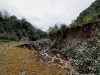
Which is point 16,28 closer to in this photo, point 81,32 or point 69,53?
point 81,32

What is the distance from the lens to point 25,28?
67.8 m

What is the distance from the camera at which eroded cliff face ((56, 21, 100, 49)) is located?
62.0 ft

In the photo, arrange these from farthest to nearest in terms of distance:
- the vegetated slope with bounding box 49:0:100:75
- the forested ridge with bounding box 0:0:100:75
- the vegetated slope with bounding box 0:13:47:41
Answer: the vegetated slope with bounding box 0:13:47:41 → the vegetated slope with bounding box 49:0:100:75 → the forested ridge with bounding box 0:0:100:75

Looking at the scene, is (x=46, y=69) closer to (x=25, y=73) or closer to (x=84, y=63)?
(x=25, y=73)

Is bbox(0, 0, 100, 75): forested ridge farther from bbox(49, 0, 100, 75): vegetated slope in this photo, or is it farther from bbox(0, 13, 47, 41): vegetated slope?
bbox(0, 13, 47, 41): vegetated slope

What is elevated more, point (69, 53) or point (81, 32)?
point (81, 32)

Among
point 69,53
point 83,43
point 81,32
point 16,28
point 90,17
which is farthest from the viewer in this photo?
point 16,28

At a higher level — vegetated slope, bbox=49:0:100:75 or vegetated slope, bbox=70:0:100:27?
vegetated slope, bbox=70:0:100:27

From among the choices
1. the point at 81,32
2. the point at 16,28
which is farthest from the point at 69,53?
the point at 16,28


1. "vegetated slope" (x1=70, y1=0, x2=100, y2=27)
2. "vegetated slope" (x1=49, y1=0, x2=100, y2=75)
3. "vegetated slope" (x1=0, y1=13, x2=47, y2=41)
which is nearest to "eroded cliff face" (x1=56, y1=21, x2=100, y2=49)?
"vegetated slope" (x1=49, y1=0, x2=100, y2=75)

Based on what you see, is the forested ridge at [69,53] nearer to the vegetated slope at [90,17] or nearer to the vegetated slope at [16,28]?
the vegetated slope at [90,17]

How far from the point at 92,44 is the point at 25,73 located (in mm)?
4255

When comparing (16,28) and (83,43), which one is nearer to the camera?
→ (83,43)

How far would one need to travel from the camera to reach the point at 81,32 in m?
21.4
